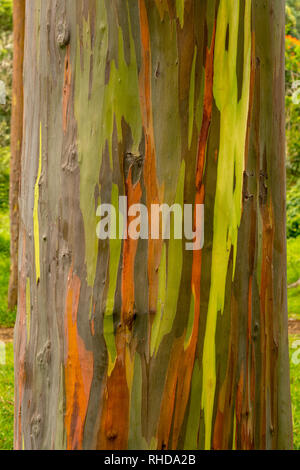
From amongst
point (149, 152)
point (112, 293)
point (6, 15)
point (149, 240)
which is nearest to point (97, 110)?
point (149, 152)

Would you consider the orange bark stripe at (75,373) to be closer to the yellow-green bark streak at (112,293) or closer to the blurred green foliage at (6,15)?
the yellow-green bark streak at (112,293)

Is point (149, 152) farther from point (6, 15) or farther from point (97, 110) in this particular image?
point (6, 15)

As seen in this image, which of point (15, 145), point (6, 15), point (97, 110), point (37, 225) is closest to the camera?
point (97, 110)

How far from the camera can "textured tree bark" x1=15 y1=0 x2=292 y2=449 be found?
5.72 feet

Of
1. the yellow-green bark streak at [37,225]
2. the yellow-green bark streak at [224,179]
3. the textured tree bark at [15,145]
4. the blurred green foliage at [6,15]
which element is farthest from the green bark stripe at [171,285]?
the blurred green foliage at [6,15]

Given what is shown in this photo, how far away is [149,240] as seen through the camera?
1.76m

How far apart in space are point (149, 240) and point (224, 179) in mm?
297

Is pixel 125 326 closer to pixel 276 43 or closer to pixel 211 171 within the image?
pixel 211 171

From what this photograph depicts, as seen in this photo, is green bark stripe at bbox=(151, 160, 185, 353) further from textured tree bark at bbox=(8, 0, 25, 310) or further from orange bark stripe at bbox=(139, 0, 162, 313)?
textured tree bark at bbox=(8, 0, 25, 310)

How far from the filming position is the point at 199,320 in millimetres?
1787

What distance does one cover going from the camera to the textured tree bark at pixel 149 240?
1744 millimetres

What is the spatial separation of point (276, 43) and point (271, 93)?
0.17 meters

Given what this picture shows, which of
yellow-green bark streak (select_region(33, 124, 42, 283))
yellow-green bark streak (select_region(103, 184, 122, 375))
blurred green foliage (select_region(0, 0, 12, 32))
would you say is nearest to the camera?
yellow-green bark streak (select_region(103, 184, 122, 375))

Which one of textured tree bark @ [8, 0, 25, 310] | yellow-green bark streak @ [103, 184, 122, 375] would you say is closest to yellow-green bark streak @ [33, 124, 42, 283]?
yellow-green bark streak @ [103, 184, 122, 375]
